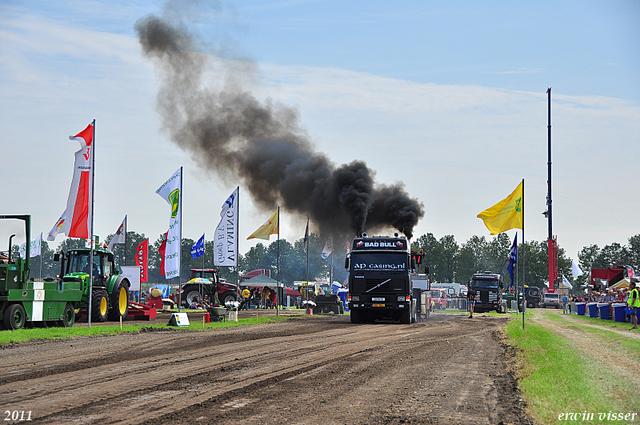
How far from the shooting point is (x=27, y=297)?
65.5 ft

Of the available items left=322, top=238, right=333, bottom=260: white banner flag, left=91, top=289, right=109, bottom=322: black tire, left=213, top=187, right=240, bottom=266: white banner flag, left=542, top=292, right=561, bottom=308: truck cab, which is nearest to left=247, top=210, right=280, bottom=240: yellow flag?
left=213, top=187, right=240, bottom=266: white banner flag

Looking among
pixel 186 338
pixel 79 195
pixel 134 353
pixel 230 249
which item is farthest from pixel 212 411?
pixel 230 249

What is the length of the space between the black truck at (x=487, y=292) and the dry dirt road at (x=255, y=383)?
3995 cm

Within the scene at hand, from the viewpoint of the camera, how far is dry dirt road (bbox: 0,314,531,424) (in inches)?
306

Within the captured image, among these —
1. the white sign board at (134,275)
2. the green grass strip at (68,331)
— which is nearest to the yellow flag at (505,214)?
the green grass strip at (68,331)

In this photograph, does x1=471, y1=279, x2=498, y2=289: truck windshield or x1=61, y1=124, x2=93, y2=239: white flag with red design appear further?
x1=471, y1=279, x2=498, y2=289: truck windshield

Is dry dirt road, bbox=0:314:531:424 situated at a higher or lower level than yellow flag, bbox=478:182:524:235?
lower

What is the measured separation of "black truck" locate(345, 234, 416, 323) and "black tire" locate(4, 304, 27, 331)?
13344 mm

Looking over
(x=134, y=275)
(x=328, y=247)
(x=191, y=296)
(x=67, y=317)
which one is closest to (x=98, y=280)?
(x=67, y=317)

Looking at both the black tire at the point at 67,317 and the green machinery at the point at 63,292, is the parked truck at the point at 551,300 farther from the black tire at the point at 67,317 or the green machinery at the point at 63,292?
the black tire at the point at 67,317

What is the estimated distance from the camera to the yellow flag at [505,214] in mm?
21469

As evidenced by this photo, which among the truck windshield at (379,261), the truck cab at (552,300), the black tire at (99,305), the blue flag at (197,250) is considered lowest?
the truck cab at (552,300)

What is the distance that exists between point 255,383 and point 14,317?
1234 cm

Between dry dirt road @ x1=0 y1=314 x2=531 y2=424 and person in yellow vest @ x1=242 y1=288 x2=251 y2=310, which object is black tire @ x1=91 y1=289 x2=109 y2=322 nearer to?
dry dirt road @ x1=0 y1=314 x2=531 y2=424
